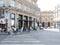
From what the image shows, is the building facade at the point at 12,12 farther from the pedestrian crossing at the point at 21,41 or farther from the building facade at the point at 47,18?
the building facade at the point at 47,18

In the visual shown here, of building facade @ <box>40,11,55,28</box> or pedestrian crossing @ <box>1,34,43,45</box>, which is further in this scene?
building facade @ <box>40,11,55,28</box>

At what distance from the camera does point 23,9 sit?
55844mm

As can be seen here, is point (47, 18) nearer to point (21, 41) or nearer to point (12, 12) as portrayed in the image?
point (12, 12)

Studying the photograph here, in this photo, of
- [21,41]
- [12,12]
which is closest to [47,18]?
[12,12]

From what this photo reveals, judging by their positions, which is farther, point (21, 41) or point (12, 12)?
point (12, 12)

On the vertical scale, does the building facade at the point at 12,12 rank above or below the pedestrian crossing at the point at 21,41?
above

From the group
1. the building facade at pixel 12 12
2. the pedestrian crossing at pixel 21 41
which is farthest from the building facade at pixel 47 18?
the pedestrian crossing at pixel 21 41

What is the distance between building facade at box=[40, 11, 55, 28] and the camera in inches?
4308

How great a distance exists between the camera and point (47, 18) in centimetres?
11062

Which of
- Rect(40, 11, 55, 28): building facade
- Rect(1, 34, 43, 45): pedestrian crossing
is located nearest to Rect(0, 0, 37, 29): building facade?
Rect(1, 34, 43, 45): pedestrian crossing

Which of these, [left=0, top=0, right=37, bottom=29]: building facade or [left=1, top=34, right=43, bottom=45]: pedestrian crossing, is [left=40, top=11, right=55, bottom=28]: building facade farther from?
[left=1, top=34, right=43, bottom=45]: pedestrian crossing

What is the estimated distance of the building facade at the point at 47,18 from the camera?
109m

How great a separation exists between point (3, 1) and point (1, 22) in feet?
18.0

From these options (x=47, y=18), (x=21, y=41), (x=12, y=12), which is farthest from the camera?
(x=47, y=18)
